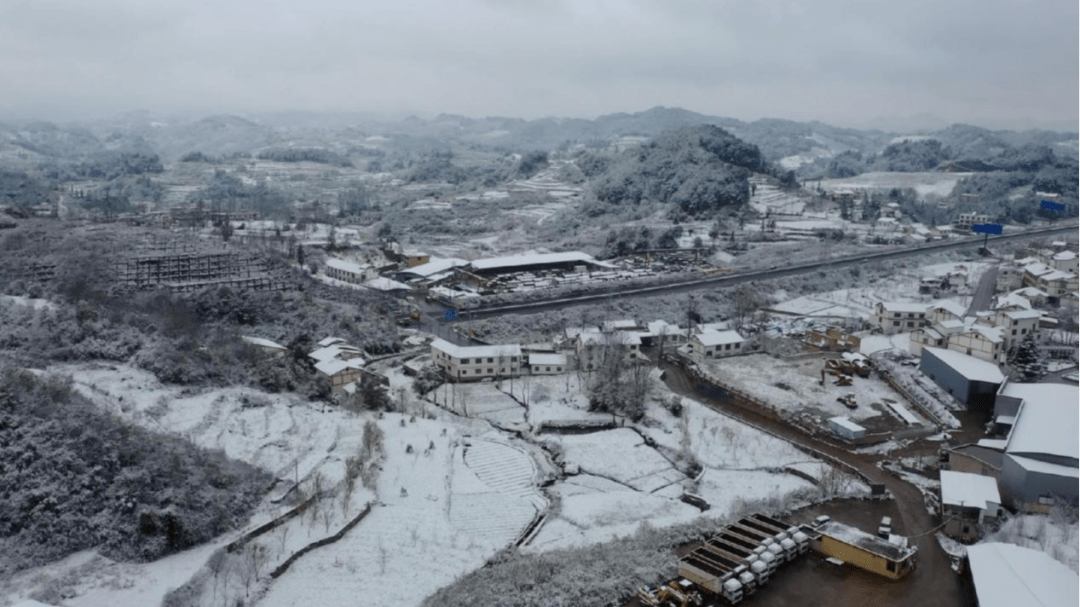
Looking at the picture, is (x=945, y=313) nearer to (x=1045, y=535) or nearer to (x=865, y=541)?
(x=1045, y=535)

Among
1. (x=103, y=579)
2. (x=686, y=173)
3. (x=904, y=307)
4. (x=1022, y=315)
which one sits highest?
(x=686, y=173)

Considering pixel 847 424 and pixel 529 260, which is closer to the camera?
pixel 847 424

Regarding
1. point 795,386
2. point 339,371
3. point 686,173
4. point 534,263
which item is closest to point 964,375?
point 795,386

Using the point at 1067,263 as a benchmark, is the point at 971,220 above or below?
above

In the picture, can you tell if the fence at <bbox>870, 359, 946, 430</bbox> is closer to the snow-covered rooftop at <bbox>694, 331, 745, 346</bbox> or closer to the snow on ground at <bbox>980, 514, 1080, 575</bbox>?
the snow-covered rooftop at <bbox>694, 331, 745, 346</bbox>

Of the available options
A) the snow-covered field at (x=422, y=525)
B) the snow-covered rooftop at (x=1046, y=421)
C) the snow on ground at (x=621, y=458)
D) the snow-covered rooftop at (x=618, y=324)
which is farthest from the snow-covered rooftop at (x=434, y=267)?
the snow-covered rooftop at (x=1046, y=421)

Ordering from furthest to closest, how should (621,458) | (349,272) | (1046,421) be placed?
(349,272) → (621,458) → (1046,421)
